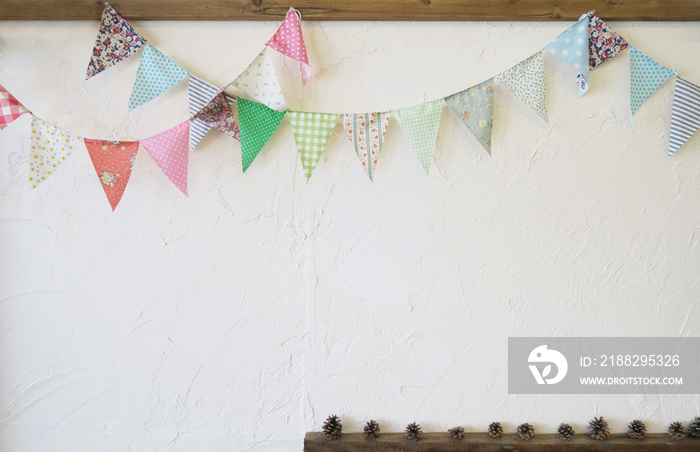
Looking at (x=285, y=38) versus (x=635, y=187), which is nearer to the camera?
(x=285, y=38)

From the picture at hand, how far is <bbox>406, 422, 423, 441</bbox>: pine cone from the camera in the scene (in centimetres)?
121

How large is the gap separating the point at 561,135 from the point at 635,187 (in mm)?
236

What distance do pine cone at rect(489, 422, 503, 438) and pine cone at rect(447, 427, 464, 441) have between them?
74 mm

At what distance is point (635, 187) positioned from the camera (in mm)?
1260

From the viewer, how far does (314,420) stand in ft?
4.07

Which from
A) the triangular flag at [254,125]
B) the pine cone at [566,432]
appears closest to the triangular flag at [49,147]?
→ the triangular flag at [254,125]

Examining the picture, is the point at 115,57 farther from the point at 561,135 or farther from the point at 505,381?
the point at 505,381

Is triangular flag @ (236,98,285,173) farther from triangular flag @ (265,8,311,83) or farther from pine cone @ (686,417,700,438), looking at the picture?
pine cone @ (686,417,700,438)

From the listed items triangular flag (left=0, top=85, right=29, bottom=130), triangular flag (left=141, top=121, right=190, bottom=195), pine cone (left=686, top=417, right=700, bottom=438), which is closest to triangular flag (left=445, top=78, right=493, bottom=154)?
triangular flag (left=141, top=121, right=190, bottom=195)

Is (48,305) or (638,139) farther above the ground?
(638,139)

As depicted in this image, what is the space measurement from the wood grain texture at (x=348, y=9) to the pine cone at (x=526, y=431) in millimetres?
1017

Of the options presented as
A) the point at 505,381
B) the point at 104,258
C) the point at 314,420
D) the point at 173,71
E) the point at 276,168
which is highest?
the point at 173,71

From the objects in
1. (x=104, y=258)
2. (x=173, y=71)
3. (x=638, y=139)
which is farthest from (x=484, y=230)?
(x=104, y=258)

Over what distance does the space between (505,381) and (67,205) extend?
3.92ft
